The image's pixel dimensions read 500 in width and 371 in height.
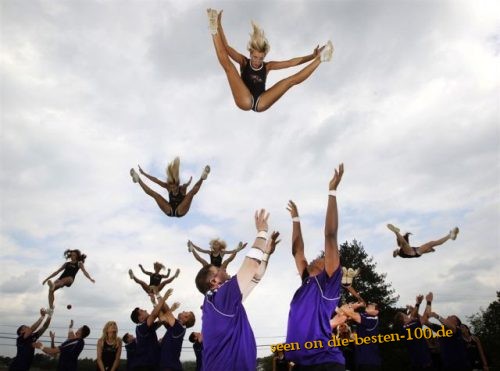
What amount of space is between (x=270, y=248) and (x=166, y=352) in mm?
4514

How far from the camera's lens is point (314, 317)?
3824mm

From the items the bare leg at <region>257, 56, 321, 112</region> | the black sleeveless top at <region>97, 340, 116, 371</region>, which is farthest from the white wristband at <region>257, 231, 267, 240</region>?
the black sleeveless top at <region>97, 340, 116, 371</region>

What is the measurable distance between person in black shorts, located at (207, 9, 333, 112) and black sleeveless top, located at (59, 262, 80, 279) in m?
8.89

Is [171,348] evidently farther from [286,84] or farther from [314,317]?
[286,84]

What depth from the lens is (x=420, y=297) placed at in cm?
1025

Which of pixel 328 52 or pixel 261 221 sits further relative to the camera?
pixel 328 52

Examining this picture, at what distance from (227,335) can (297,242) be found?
1815mm

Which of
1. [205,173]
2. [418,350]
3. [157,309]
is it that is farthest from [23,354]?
[418,350]

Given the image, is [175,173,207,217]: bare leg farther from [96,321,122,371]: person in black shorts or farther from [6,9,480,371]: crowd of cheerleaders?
[96,321,122,371]: person in black shorts

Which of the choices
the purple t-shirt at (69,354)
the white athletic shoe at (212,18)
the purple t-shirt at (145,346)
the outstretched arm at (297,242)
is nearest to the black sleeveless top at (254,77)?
the white athletic shoe at (212,18)

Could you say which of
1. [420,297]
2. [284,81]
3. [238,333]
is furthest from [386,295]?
[238,333]

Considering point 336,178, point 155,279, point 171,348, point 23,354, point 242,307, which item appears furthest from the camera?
point 155,279

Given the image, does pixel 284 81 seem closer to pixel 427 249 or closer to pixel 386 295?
pixel 427 249

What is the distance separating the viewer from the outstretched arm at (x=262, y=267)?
348cm
